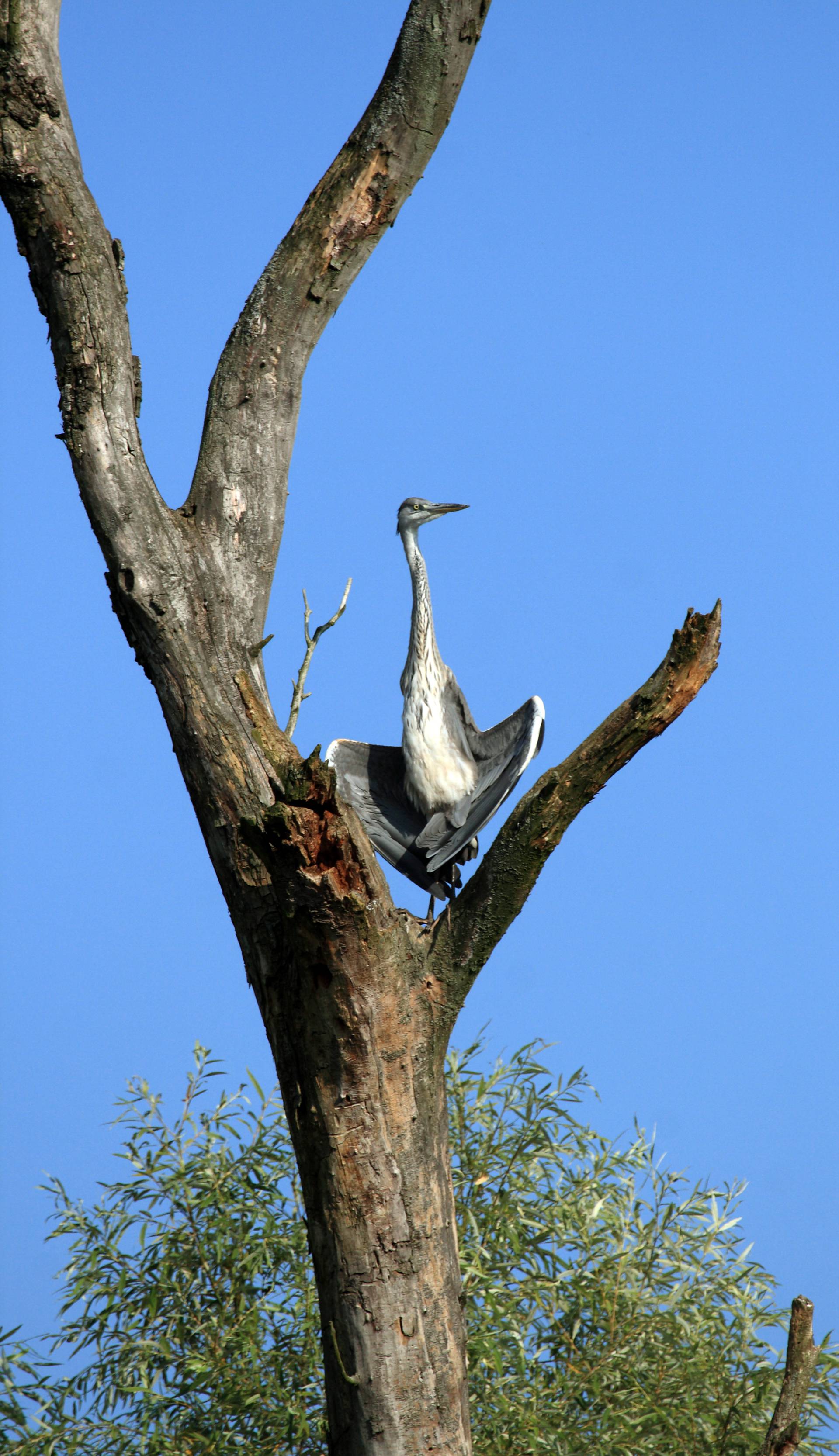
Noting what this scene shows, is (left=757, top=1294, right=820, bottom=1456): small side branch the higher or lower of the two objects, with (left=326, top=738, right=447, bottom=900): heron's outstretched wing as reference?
lower

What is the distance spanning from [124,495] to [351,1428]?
6.09 ft

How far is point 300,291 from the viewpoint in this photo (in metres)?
3.00

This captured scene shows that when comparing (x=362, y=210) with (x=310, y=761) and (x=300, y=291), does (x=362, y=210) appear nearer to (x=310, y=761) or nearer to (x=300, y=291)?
(x=300, y=291)

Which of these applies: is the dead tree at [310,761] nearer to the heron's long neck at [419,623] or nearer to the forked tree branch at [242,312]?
the forked tree branch at [242,312]

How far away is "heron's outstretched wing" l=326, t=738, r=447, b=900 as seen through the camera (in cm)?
357

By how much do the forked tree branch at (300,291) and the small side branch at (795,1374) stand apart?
66.9 inches

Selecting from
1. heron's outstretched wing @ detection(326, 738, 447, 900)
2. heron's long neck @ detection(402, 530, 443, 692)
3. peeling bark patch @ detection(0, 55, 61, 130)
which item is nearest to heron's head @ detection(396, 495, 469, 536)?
heron's long neck @ detection(402, 530, 443, 692)

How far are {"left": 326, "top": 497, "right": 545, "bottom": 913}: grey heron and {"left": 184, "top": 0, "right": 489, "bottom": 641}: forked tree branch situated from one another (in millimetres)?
833

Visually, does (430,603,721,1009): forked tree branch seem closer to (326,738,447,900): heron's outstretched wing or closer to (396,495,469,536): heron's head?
(326,738,447,900): heron's outstretched wing

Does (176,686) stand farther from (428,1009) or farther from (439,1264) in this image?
(439,1264)

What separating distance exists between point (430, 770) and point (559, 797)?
1202mm

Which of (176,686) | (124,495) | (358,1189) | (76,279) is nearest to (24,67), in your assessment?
(76,279)

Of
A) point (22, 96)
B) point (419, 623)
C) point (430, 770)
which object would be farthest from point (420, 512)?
point (22, 96)

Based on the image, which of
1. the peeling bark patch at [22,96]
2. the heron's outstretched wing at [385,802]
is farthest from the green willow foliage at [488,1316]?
the peeling bark patch at [22,96]
